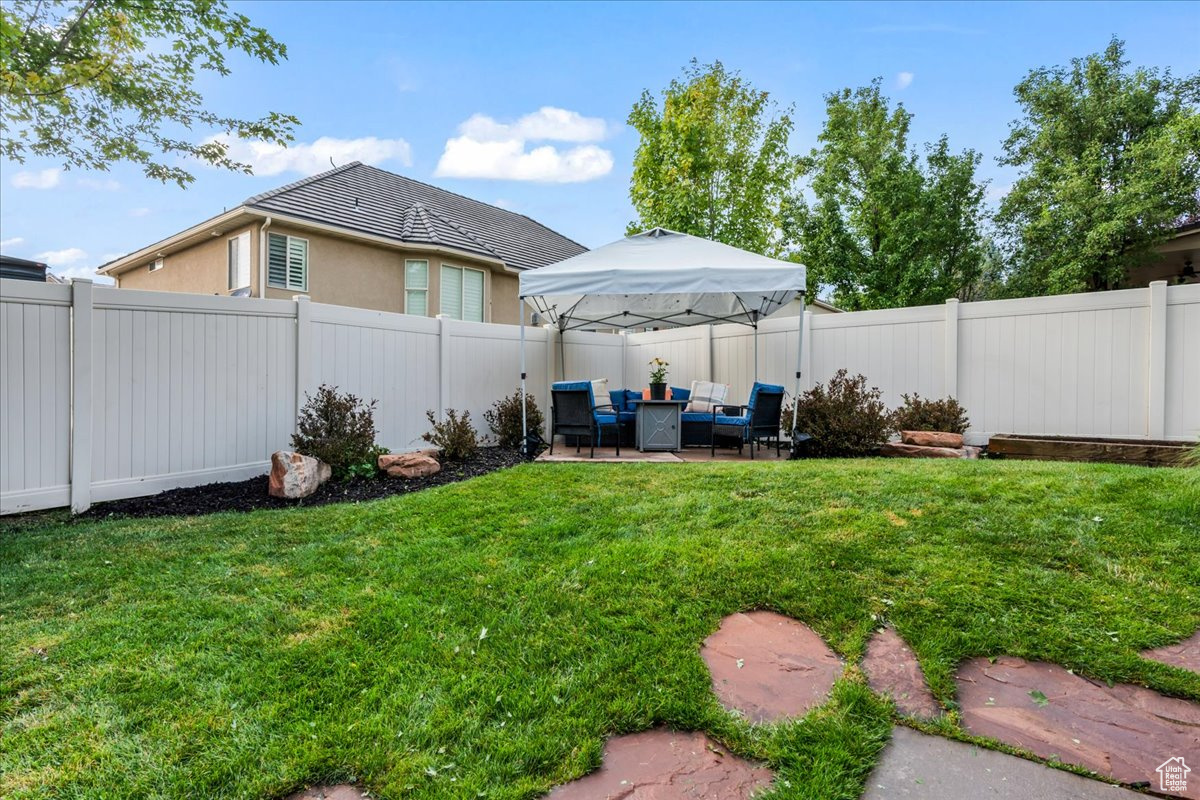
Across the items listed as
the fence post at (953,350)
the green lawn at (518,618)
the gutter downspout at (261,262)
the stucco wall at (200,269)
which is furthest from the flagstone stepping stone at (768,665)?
the stucco wall at (200,269)

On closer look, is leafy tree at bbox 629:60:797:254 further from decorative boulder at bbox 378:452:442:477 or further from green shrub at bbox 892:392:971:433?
decorative boulder at bbox 378:452:442:477

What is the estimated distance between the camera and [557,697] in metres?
2.10

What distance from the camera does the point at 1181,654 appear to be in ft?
7.45

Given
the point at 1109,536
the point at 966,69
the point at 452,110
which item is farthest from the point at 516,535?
the point at 452,110

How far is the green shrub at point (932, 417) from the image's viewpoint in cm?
711

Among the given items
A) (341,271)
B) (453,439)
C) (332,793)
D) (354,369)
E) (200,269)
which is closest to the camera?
(332,793)

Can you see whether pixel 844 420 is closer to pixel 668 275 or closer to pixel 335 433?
pixel 668 275

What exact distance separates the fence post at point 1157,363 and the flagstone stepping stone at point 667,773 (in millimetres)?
7157

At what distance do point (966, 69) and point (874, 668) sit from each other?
413 inches

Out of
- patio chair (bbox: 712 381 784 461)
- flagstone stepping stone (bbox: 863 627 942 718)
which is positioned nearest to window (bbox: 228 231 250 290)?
patio chair (bbox: 712 381 784 461)

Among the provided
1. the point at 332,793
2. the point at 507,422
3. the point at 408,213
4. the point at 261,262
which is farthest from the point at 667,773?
the point at 408,213

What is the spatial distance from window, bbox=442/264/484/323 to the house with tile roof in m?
0.02

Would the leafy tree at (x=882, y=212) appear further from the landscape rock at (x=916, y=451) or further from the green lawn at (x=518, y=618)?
the green lawn at (x=518, y=618)

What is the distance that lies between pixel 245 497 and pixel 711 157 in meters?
11.6
